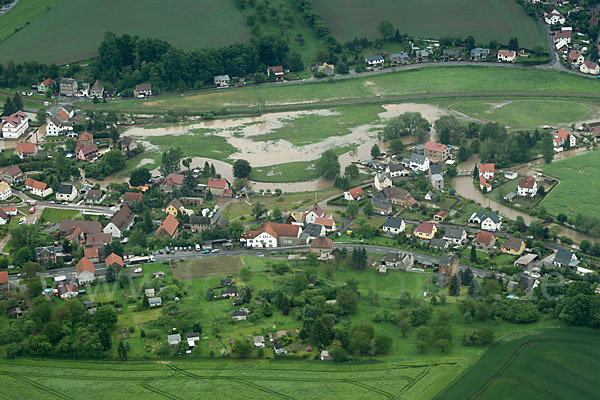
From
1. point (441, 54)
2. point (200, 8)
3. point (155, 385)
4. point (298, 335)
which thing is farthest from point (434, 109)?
point (155, 385)

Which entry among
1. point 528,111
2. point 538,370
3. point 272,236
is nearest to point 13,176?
point 272,236

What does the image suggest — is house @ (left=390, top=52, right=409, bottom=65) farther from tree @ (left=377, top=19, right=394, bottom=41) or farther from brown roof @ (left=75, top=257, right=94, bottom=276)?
brown roof @ (left=75, top=257, right=94, bottom=276)

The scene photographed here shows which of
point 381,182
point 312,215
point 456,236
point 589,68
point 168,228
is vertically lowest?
point 456,236

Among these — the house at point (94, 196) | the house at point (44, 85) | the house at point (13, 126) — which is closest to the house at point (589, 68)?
the house at point (94, 196)

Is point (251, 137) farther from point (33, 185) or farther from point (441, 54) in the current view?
point (441, 54)

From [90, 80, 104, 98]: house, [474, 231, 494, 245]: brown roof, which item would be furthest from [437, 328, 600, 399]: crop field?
[90, 80, 104, 98]: house

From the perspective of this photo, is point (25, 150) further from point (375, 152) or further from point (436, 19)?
point (436, 19)
